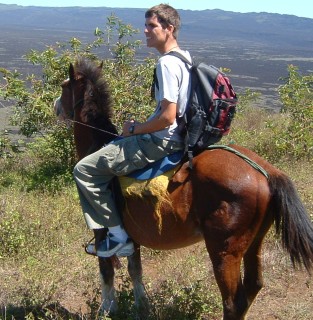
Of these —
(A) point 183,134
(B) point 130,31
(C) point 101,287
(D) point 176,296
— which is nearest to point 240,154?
(A) point 183,134

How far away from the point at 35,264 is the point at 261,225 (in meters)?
2.57

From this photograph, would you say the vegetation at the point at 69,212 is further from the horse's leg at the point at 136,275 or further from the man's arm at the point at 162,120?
the man's arm at the point at 162,120

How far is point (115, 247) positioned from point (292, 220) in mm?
1506

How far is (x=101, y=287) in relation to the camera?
5.03 metres

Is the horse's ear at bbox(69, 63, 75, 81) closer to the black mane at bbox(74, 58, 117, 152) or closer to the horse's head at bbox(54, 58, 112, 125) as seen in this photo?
the horse's head at bbox(54, 58, 112, 125)

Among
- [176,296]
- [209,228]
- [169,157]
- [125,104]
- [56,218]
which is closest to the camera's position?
[209,228]

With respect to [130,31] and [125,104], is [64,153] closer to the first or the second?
[125,104]

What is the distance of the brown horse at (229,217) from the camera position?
13.2ft

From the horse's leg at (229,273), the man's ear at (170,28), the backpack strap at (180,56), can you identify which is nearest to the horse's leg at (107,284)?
the horse's leg at (229,273)

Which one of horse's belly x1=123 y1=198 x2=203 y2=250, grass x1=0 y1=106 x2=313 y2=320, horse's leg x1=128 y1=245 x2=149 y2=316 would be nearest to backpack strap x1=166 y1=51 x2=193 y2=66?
horse's belly x1=123 y1=198 x2=203 y2=250

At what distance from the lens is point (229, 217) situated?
403cm

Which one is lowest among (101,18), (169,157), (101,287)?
(101,18)

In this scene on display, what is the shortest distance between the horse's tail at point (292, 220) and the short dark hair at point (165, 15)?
4.37 feet

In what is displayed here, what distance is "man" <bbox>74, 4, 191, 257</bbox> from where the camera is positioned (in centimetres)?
411
